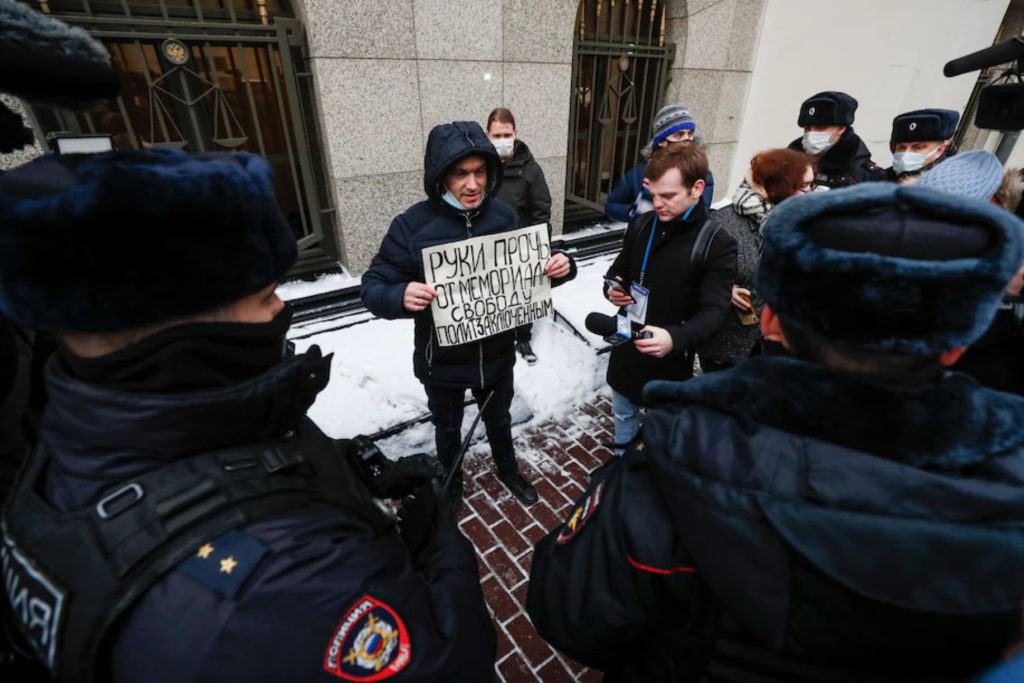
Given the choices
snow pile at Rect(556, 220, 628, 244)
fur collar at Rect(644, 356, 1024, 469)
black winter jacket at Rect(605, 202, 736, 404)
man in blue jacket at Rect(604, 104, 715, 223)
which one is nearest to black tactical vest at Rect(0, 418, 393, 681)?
fur collar at Rect(644, 356, 1024, 469)

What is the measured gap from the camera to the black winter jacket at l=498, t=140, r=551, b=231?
13.6 feet

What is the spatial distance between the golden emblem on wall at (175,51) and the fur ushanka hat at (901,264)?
4.81 m

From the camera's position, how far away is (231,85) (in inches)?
169

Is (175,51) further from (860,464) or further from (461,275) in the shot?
(860,464)

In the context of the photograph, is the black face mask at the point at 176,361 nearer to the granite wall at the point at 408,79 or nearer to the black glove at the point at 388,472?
the black glove at the point at 388,472

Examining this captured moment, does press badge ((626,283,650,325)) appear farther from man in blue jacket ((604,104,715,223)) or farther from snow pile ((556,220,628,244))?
snow pile ((556,220,628,244))

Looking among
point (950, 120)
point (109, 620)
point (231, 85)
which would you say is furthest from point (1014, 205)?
point (231, 85)

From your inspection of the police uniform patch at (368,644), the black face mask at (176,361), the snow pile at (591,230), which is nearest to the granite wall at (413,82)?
the snow pile at (591,230)

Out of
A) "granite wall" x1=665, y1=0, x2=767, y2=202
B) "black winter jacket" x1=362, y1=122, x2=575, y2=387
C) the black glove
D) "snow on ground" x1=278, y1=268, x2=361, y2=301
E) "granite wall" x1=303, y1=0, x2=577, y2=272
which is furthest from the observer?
"granite wall" x1=665, y1=0, x2=767, y2=202

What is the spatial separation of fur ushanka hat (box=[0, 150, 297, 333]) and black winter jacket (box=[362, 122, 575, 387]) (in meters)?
1.46

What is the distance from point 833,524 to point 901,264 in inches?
16.6

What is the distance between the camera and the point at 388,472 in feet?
5.29

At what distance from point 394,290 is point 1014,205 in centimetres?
314

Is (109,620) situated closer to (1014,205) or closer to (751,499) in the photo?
(751,499)
